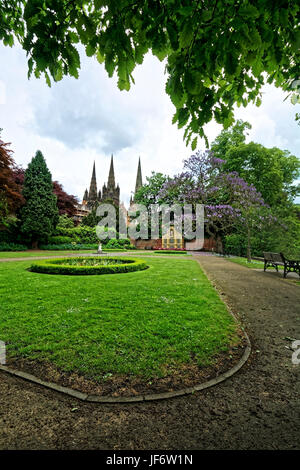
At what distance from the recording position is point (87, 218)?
3469 centimetres

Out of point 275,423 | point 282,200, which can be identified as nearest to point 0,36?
point 275,423

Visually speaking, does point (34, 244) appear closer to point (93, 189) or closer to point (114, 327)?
point (114, 327)

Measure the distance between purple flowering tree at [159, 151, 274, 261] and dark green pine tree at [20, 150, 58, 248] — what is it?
13875 mm

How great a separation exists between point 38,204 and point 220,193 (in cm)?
2002

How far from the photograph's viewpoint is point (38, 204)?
76.5 ft

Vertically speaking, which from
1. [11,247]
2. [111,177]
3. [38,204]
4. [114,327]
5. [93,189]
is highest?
[111,177]

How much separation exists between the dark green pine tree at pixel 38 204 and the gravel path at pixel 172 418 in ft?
76.9

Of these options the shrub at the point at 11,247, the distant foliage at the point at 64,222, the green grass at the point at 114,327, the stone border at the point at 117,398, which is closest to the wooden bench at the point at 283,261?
the green grass at the point at 114,327

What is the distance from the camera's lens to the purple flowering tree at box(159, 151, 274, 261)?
1603cm

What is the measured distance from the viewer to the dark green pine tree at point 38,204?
2278 cm

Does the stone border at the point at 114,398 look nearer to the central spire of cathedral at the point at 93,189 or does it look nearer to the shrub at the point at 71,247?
the shrub at the point at 71,247

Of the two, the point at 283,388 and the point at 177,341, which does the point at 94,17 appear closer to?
the point at 177,341
